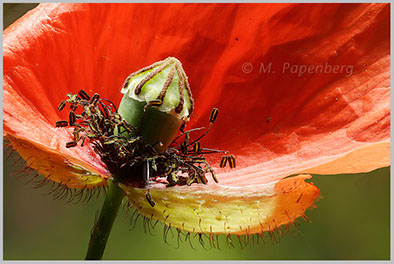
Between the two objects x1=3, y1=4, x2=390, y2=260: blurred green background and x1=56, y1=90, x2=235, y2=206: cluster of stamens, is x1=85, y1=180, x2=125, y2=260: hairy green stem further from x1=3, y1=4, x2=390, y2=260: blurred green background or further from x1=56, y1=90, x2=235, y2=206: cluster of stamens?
x1=3, y1=4, x2=390, y2=260: blurred green background

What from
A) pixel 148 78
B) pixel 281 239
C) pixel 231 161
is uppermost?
pixel 148 78

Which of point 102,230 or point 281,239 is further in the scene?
point 281,239

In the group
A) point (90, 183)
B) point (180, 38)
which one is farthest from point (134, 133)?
point (180, 38)

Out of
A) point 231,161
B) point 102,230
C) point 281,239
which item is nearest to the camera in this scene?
point 102,230

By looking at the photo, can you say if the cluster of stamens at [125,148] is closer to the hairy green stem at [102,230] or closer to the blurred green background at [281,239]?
the hairy green stem at [102,230]

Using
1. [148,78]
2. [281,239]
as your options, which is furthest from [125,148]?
[281,239]

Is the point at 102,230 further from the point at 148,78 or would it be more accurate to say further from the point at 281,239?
the point at 281,239
